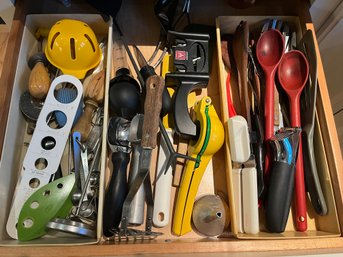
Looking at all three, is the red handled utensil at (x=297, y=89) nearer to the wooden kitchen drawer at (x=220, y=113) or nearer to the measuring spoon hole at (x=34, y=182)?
the wooden kitchen drawer at (x=220, y=113)

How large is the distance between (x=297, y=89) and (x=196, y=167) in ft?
0.82

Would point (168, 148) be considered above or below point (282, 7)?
below

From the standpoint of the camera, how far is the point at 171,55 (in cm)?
67

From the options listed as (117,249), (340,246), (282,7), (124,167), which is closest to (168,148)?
(124,167)

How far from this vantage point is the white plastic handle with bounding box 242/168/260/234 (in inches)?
21.0

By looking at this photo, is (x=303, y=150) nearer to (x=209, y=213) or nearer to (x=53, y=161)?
(x=209, y=213)

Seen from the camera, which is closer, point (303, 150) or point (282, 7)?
point (303, 150)

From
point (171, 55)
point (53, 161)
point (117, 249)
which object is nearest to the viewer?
point (117, 249)

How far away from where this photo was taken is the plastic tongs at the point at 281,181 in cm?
54

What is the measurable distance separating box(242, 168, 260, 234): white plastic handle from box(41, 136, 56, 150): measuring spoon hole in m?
0.35

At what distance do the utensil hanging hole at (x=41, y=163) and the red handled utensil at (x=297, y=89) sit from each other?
46cm

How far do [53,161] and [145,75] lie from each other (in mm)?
238

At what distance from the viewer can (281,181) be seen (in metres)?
0.54

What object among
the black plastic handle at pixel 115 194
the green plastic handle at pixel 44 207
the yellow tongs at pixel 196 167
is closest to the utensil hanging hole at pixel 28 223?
the green plastic handle at pixel 44 207
